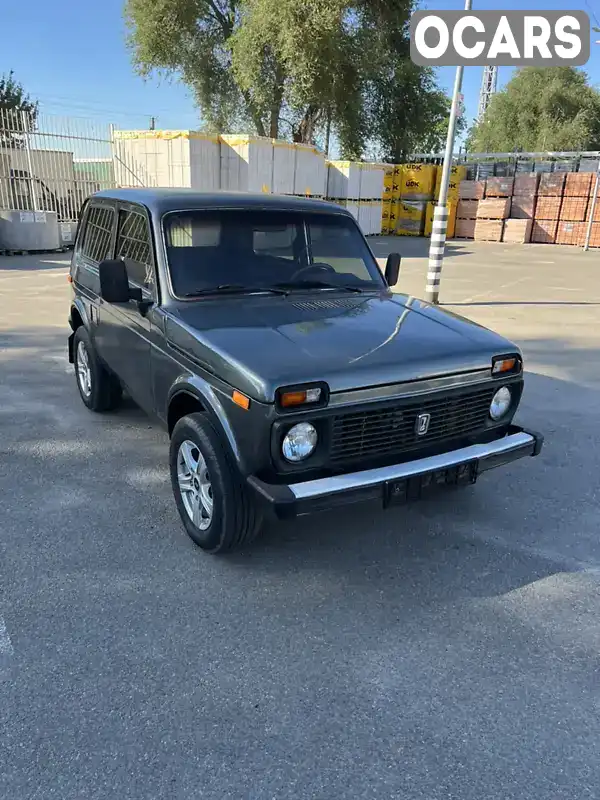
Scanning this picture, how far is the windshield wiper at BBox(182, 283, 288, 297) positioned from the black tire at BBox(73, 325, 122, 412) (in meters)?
1.75

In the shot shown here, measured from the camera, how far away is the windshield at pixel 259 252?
Answer: 388 cm

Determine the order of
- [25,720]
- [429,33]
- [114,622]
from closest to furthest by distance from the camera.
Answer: [25,720] → [114,622] → [429,33]

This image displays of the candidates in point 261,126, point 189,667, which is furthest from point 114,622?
point 261,126

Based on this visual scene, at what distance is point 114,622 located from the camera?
9.39 ft

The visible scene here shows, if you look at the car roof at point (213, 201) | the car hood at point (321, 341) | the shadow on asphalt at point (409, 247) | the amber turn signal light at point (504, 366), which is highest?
the car roof at point (213, 201)

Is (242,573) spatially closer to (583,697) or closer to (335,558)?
(335,558)

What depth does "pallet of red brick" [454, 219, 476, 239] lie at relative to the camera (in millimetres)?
27797

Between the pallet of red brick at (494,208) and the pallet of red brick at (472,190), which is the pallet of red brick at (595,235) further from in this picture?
the pallet of red brick at (472,190)

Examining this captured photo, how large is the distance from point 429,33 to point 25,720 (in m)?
18.5

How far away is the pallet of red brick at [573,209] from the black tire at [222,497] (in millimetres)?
26826

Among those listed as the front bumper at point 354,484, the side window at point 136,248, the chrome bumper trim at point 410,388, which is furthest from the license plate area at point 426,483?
the side window at point 136,248

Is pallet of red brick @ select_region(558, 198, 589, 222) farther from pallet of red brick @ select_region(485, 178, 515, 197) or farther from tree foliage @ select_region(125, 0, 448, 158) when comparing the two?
tree foliage @ select_region(125, 0, 448, 158)

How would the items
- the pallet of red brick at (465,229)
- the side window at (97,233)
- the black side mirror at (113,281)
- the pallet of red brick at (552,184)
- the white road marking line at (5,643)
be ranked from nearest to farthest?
the white road marking line at (5,643)
the black side mirror at (113,281)
the side window at (97,233)
the pallet of red brick at (552,184)
the pallet of red brick at (465,229)

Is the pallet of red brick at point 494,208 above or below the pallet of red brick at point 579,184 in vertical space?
below
